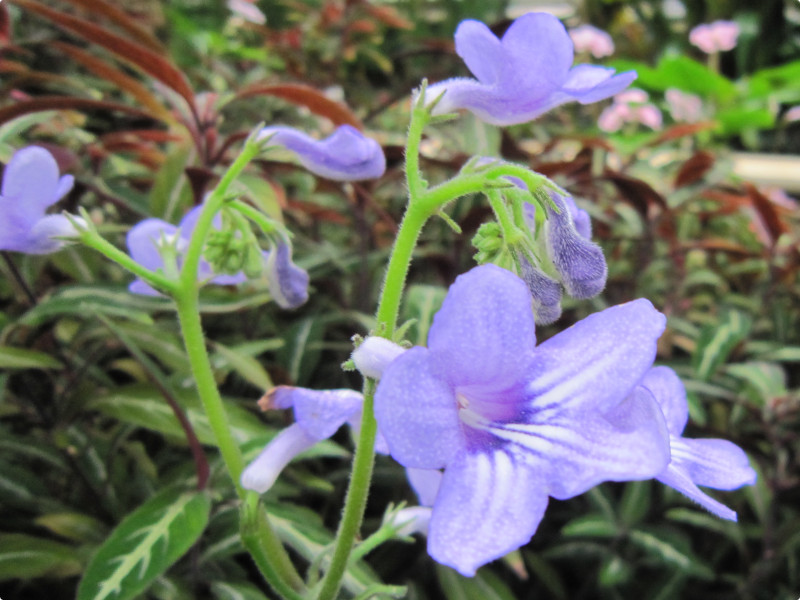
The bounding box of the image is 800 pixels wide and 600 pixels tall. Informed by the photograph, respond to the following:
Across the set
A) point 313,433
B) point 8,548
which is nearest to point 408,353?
point 313,433

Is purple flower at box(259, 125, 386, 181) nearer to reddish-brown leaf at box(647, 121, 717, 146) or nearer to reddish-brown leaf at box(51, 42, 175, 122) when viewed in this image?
reddish-brown leaf at box(51, 42, 175, 122)

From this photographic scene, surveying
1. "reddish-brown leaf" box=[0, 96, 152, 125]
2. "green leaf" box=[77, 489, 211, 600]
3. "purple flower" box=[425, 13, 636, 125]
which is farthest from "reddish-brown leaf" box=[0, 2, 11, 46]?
"purple flower" box=[425, 13, 636, 125]

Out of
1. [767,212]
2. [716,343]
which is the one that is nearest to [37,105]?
[716,343]

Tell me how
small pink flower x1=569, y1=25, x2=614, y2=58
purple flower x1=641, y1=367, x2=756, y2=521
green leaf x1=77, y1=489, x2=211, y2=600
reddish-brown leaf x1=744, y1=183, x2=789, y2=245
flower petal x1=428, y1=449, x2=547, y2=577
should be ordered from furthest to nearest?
1. small pink flower x1=569, y1=25, x2=614, y2=58
2. reddish-brown leaf x1=744, y1=183, x2=789, y2=245
3. green leaf x1=77, y1=489, x2=211, y2=600
4. purple flower x1=641, y1=367, x2=756, y2=521
5. flower petal x1=428, y1=449, x2=547, y2=577

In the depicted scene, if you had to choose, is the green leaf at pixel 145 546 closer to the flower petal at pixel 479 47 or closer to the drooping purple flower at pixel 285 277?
the drooping purple flower at pixel 285 277

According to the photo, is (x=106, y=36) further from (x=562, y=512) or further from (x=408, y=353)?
(x=562, y=512)

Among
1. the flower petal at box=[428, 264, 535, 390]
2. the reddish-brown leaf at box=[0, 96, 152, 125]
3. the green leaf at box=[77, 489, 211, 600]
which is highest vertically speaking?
the flower petal at box=[428, 264, 535, 390]
